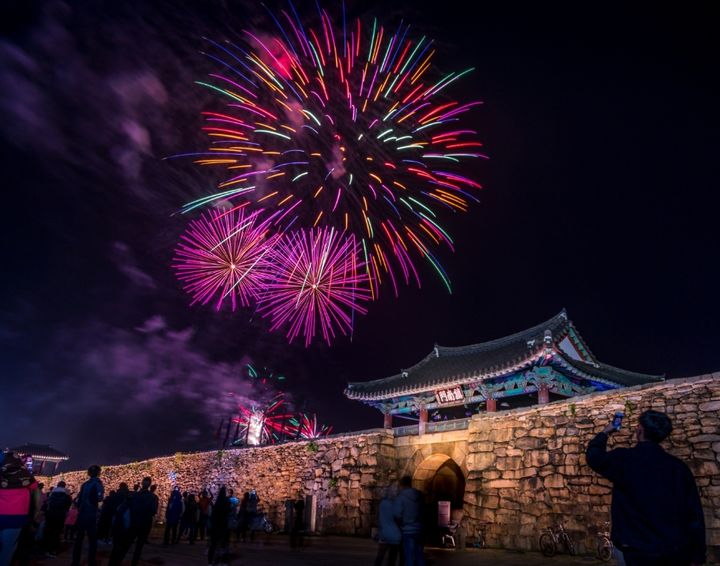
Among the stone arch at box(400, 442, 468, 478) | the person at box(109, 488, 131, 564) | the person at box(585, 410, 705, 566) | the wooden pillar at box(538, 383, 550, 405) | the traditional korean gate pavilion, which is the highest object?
the traditional korean gate pavilion

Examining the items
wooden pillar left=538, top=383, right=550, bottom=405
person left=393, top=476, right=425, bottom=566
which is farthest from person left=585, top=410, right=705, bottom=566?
wooden pillar left=538, top=383, right=550, bottom=405

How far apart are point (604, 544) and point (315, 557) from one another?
19.4 feet

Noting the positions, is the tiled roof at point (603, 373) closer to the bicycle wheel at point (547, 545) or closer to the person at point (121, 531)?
the bicycle wheel at point (547, 545)

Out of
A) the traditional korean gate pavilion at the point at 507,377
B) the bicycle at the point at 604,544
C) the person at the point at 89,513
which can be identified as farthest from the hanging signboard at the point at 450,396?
the person at the point at 89,513

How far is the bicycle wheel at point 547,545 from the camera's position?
1053cm

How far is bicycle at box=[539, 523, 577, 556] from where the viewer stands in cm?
1050

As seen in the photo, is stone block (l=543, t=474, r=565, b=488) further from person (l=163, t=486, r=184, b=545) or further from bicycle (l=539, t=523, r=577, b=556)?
person (l=163, t=486, r=184, b=545)

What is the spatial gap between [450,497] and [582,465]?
290 inches

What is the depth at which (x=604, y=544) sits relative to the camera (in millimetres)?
9844

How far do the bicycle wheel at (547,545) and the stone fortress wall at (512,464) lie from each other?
1.46 ft

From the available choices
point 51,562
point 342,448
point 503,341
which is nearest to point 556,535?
point 342,448

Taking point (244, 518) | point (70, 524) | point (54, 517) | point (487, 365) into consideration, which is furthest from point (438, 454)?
point (70, 524)

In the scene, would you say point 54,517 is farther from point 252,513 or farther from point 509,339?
point 509,339

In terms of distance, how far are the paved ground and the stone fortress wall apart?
1048 millimetres
